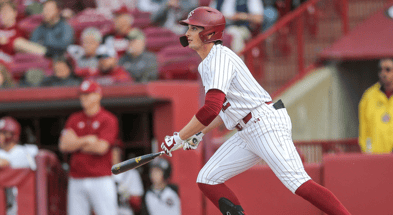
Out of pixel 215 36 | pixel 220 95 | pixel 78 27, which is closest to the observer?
pixel 220 95

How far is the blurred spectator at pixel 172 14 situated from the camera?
8188mm

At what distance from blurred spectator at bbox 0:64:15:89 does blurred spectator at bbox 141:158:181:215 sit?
223 cm

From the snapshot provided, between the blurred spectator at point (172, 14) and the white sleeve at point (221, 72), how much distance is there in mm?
4682

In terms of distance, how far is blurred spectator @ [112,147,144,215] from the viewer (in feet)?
21.5

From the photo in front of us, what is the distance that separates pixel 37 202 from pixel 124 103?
1791mm

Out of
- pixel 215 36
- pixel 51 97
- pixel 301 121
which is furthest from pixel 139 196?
pixel 215 36

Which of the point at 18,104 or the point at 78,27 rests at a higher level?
the point at 78,27

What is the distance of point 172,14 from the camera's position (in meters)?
8.38

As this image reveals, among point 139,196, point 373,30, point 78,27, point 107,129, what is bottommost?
point 139,196

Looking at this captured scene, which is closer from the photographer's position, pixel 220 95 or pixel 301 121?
pixel 220 95

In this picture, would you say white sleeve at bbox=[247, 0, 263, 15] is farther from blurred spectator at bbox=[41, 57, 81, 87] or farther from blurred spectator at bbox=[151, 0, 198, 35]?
blurred spectator at bbox=[41, 57, 81, 87]

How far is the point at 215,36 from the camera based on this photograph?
145 inches

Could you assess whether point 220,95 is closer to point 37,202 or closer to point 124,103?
point 37,202

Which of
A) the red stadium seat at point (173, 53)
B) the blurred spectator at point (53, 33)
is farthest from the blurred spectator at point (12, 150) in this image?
the red stadium seat at point (173, 53)
